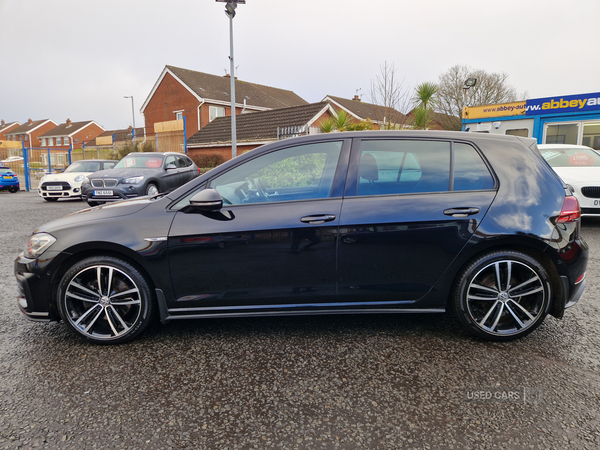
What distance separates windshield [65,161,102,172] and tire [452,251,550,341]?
15341 mm

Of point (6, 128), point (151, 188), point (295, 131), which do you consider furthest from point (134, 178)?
point (6, 128)

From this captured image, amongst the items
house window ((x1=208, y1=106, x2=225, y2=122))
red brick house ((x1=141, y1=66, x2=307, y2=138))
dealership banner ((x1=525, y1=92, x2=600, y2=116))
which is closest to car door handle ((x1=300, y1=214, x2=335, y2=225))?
dealership banner ((x1=525, y1=92, x2=600, y2=116))

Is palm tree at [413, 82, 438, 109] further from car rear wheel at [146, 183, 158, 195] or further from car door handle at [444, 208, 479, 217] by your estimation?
car door handle at [444, 208, 479, 217]

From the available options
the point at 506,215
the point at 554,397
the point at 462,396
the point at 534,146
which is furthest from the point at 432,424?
the point at 534,146

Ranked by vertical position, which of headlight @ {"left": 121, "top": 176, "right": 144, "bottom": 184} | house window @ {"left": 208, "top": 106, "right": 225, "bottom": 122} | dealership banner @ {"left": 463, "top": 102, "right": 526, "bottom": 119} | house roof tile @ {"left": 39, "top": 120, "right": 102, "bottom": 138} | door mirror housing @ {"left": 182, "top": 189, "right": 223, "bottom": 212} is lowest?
headlight @ {"left": 121, "top": 176, "right": 144, "bottom": 184}

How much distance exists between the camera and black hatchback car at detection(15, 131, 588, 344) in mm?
2910

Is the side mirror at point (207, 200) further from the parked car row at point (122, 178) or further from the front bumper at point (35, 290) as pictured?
the parked car row at point (122, 178)

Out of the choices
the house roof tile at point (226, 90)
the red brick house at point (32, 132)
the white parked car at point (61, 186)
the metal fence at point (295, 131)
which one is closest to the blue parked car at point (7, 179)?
the white parked car at point (61, 186)

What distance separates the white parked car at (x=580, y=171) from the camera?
7.25 metres

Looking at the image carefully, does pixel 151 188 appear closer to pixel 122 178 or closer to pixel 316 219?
pixel 122 178

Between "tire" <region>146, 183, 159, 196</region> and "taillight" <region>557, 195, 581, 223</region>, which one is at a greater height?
"taillight" <region>557, 195, 581, 223</region>

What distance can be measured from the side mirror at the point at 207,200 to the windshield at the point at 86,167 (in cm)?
1422

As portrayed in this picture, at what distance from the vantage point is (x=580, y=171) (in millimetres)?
7730

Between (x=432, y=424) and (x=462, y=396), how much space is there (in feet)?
1.16
